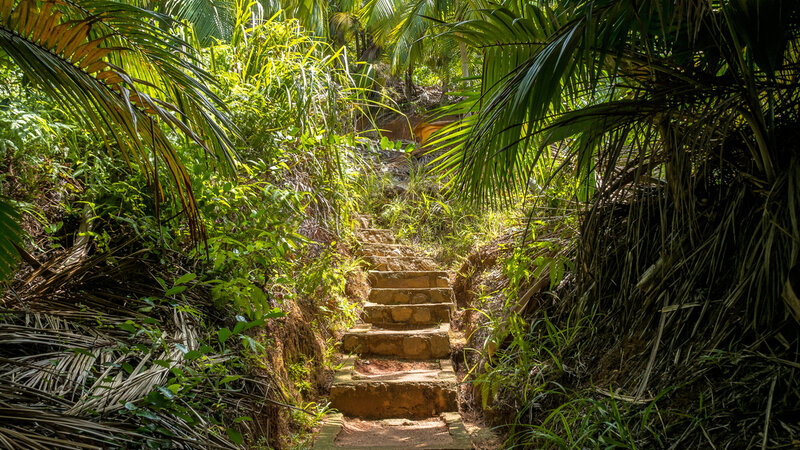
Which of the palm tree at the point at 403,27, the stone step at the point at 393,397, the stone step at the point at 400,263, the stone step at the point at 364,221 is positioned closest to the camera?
the stone step at the point at 393,397

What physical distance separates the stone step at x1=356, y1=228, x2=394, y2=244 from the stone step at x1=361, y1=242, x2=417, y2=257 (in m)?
0.14

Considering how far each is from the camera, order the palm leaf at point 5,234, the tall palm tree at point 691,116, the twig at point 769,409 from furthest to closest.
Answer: the tall palm tree at point 691,116
the twig at point 769,409
the palm leaf at point 5,234

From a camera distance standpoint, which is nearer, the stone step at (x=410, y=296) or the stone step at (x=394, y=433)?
the stone step at (x=394, y=433)

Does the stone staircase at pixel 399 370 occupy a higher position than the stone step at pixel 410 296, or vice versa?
the stone step at pixel 410 296

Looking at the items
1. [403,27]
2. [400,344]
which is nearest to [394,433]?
[400,344]

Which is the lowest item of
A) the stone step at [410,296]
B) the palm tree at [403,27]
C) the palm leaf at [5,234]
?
the stone step at [410,296]

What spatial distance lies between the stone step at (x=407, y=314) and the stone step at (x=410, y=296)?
230mm

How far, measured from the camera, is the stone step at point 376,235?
5.11 meters

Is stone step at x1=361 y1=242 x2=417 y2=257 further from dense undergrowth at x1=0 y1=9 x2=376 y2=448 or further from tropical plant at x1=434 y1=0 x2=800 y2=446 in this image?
tropical plant at x1=434 y1=0 x2=800 y2=446

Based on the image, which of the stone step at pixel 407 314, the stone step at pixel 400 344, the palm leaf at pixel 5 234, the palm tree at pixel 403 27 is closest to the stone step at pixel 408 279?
the stone step at pixel 407 314

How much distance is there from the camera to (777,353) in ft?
4.31

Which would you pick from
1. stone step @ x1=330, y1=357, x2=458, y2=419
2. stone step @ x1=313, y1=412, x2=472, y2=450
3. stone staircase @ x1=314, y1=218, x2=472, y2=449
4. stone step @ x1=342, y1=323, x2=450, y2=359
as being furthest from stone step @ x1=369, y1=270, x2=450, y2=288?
stone step @ x1=313, y1=412, x2=472, y2=450

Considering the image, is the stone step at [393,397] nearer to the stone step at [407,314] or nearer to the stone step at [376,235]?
the stone step at [407,314]

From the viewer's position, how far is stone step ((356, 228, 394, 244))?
5.11 metres
